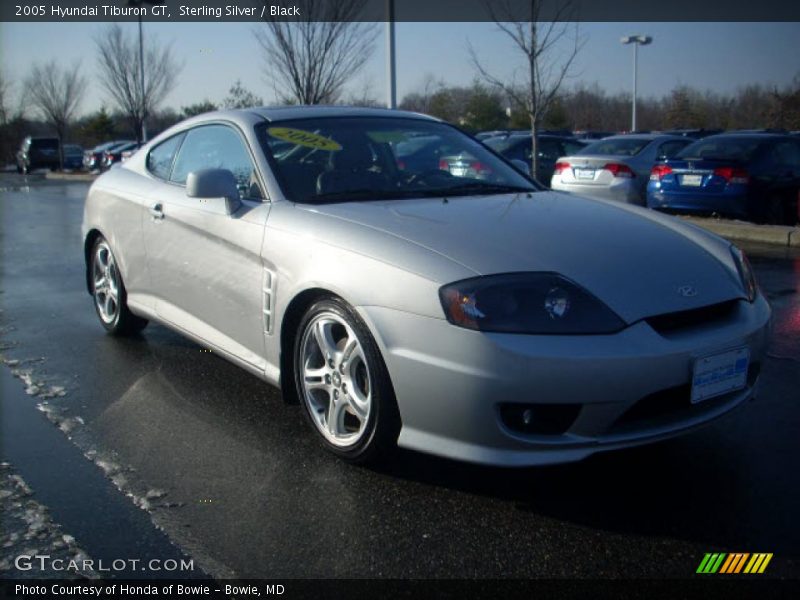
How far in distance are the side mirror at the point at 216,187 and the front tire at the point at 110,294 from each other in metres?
1.62

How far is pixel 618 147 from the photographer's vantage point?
42.0 feet

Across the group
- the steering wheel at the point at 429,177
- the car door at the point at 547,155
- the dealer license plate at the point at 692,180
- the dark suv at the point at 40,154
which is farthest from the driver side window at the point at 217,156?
the dark suv at the point at 40,154

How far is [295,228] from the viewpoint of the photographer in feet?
12.0

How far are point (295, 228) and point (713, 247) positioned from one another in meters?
1.81

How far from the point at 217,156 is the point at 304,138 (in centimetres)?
57

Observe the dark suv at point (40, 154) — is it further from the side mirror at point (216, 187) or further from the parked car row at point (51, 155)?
the side mirror at point (216, 187)

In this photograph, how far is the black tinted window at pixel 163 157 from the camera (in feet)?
16.7

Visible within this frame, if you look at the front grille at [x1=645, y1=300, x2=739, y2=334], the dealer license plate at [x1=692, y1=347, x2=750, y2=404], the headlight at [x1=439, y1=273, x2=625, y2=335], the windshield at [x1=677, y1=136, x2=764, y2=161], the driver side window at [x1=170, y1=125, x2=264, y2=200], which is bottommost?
the dealer license plate at [x1=692, y1=347, x2=750, y2=404]

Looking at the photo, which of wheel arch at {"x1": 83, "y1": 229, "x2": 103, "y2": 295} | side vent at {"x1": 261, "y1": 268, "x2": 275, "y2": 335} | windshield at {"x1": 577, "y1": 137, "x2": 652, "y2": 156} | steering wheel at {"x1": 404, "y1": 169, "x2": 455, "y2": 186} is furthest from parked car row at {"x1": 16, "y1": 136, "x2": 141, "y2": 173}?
side vent at {"x1": 261, "y1": 268, "x2": 275, "y2": 335}

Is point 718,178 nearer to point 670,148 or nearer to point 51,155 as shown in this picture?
→ point 670,148

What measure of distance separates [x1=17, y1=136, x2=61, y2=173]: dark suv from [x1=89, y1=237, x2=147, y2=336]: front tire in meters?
38.5

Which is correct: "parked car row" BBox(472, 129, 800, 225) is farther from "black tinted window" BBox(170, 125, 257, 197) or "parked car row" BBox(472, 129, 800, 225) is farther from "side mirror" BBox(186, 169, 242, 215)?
"side mirror" BBox(186, 169, 242, 215)

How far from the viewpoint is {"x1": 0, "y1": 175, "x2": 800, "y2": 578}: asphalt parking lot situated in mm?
2736

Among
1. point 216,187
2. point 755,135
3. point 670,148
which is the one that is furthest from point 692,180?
point 216,187
